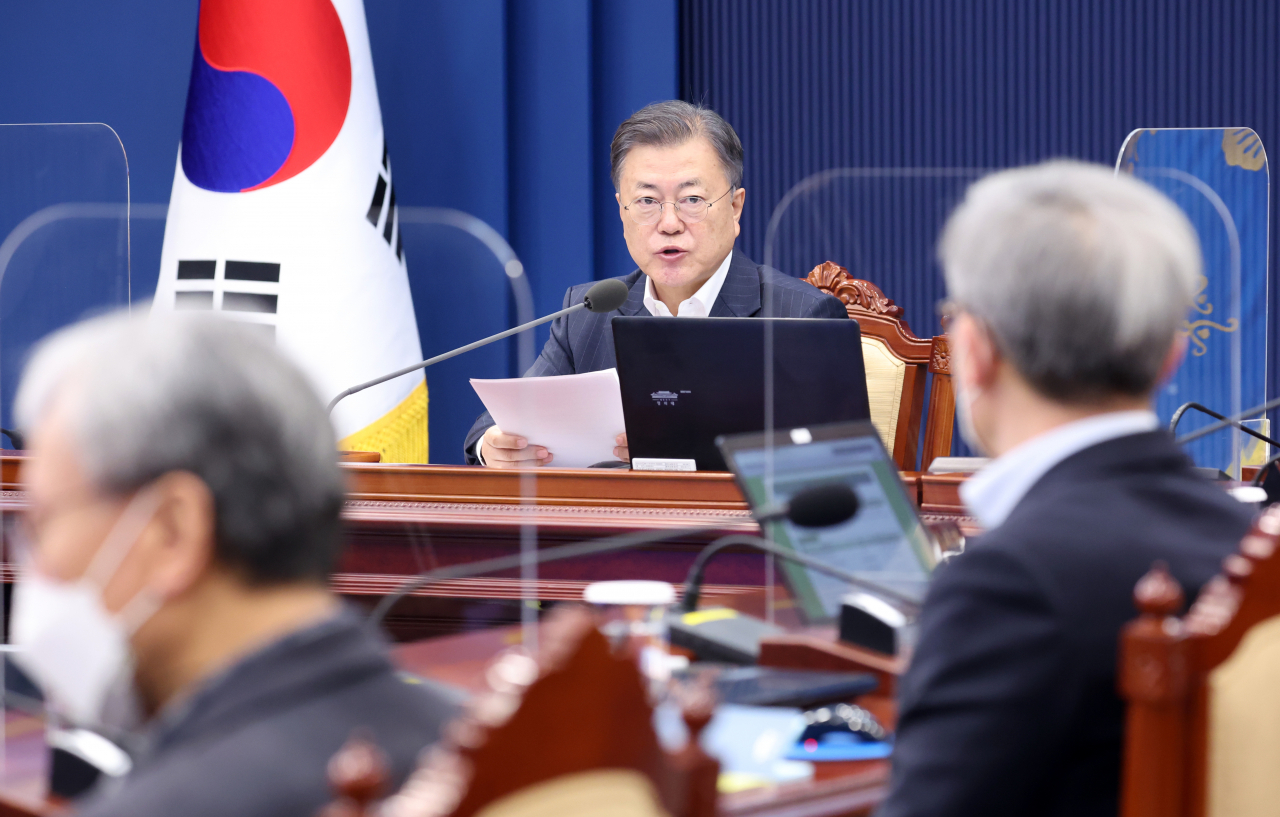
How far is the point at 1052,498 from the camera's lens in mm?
958

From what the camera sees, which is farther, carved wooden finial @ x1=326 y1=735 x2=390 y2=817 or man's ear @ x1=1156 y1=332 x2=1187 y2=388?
man's ear @ x1=1156 y1=332 x2=1187 y2=388

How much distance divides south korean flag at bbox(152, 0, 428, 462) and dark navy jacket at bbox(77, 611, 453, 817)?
9.25 ft

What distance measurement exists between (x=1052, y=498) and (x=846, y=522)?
1.63 feet

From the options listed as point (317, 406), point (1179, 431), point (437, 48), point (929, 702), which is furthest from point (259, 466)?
point (437, 48)

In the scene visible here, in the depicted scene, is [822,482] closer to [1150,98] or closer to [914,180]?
[914,180]

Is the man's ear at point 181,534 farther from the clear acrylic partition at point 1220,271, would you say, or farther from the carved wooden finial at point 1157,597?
the clear acrylic partition at point 1220,271

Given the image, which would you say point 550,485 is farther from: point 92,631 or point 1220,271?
point 1220,271

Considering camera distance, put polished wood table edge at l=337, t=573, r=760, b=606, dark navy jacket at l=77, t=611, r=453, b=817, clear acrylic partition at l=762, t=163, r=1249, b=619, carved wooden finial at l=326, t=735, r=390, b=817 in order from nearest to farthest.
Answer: carved wooden finial at l=326, t=735, r=390, b=817 < dark navy jacket at l=77, t=611, r=453, b=817 < polished wood table edge at l=337, t=573, r=760, b=606 < clear acrylic partition at l=762, t=163, r=1249, b=619

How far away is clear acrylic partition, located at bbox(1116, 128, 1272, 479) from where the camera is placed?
263 centimetres

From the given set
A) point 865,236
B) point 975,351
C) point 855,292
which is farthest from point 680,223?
point 975,351

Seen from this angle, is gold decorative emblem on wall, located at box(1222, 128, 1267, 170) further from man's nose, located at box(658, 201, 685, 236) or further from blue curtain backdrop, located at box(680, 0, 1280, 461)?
blue curtain backdrop, located at box(680, 0, 1280, 461)

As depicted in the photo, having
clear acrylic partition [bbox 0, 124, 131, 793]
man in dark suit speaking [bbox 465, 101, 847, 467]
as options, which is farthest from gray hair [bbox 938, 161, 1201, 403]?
clear acrylic partition [bbox 0, 124, 131, 793]

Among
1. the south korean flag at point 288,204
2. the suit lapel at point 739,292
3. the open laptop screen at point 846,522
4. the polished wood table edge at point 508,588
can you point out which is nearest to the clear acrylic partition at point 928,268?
the suit lapel at point 739,292

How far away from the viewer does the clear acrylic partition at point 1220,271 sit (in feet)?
8.64
